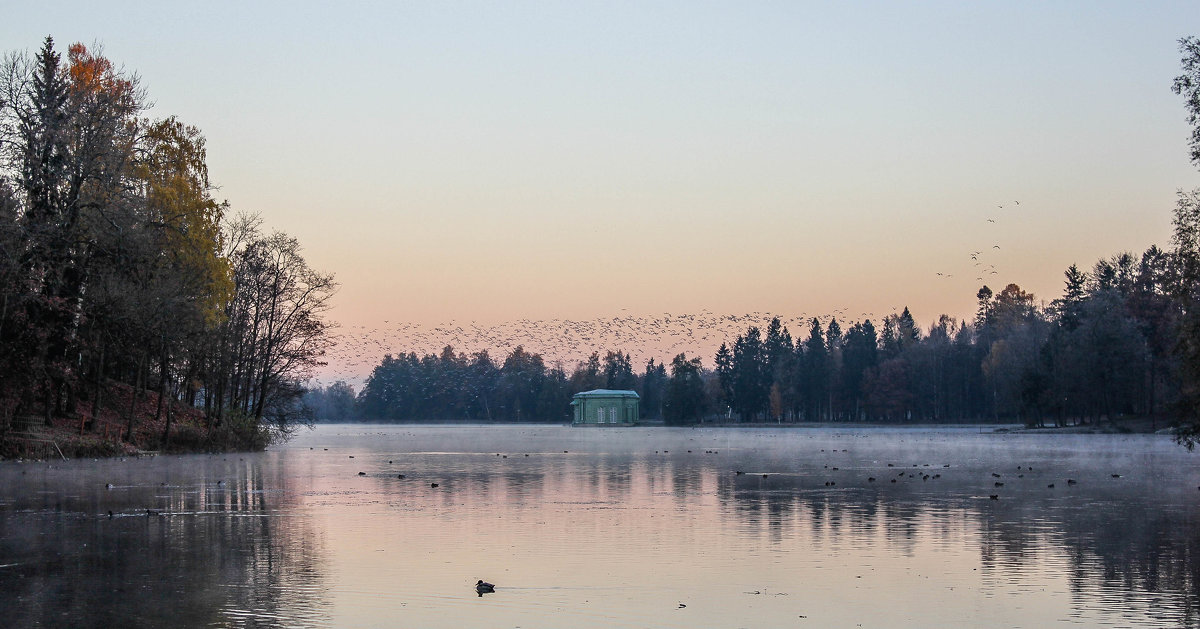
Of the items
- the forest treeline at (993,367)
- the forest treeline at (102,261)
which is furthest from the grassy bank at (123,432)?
the forest treeline at (993,367)

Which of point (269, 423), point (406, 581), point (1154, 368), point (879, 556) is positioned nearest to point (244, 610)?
point (406, 581)

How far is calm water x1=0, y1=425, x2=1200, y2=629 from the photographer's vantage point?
11461 mm

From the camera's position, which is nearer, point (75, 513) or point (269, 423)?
point (75, 513)

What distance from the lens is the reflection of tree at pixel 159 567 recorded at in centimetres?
1120

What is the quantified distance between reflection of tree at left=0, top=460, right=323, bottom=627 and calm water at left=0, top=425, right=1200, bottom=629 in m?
0.06

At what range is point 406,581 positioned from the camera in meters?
13.5

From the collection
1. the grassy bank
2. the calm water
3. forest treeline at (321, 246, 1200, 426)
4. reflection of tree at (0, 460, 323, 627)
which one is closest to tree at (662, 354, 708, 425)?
forest treeline at (321, 246, 1200, 426)

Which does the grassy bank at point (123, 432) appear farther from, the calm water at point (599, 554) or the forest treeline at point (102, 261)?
the calm water at point (599, 554)

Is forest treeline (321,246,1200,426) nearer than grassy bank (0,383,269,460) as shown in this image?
No

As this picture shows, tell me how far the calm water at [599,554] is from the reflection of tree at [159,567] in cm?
6

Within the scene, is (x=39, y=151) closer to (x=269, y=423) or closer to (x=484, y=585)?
(x=269, y=423)

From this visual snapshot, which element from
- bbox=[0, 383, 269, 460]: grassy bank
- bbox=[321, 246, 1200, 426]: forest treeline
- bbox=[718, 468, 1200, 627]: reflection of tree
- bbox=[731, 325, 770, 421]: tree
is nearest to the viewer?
bbox=[718, 468, 1200, 627]: reflection of tree

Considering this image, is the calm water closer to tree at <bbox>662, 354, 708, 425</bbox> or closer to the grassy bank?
the grassy bank

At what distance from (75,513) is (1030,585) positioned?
17.0 meters
